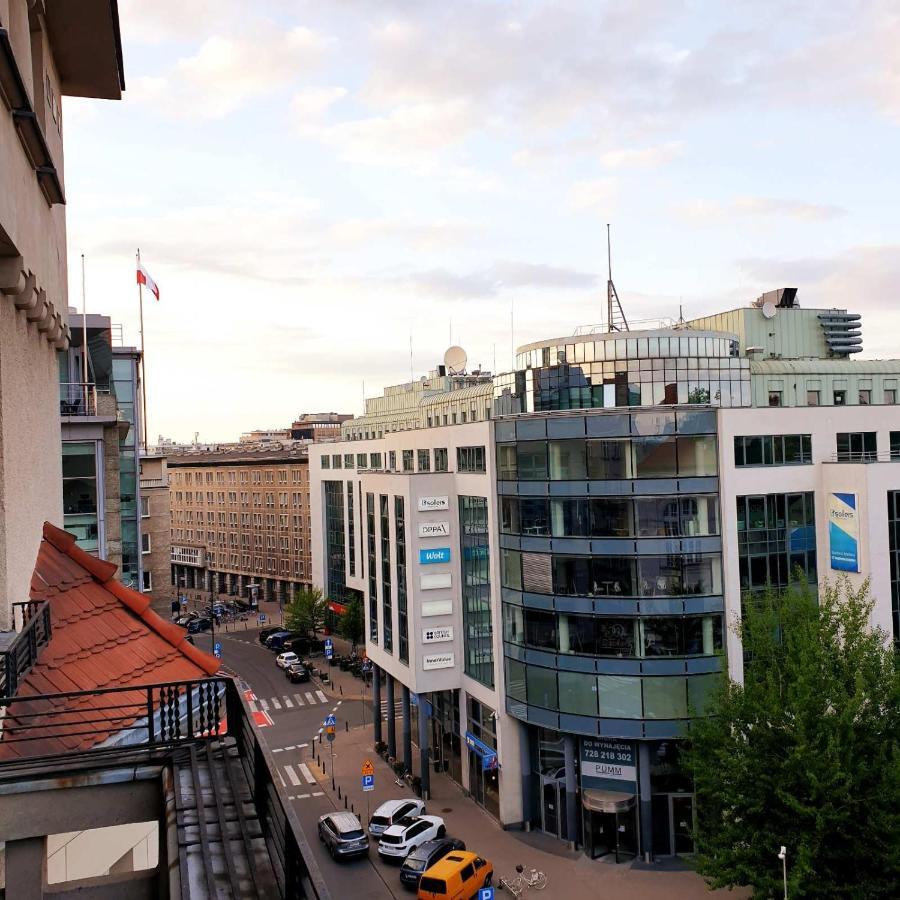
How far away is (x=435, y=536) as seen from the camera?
40.8 meters

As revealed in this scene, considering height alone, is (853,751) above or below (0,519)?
below

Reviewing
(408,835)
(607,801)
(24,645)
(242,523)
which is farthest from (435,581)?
(242,523)

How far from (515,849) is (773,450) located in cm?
1898

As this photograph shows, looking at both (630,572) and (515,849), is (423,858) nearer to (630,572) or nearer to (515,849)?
(515,849)

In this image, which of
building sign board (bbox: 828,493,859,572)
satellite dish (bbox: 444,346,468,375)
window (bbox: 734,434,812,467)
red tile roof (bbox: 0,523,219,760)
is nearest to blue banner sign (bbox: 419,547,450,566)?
window (bbox: 734,434,812,467)

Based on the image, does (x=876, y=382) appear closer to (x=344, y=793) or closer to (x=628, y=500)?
(x=628, y=500)

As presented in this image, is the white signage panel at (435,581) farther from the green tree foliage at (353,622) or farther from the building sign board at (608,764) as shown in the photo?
the green tree foliage at (353,622)

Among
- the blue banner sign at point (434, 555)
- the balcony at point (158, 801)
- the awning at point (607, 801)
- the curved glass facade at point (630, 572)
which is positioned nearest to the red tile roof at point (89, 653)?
the balcony at point (158, 801)

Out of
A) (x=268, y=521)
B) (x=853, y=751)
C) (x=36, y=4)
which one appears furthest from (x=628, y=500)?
(x=268, y=521)

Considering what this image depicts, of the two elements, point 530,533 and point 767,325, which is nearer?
point 530,533

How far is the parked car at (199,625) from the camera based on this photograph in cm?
8975

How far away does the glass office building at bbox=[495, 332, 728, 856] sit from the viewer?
3222cm

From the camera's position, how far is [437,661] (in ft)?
133

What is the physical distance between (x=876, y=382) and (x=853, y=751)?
40.3 m
